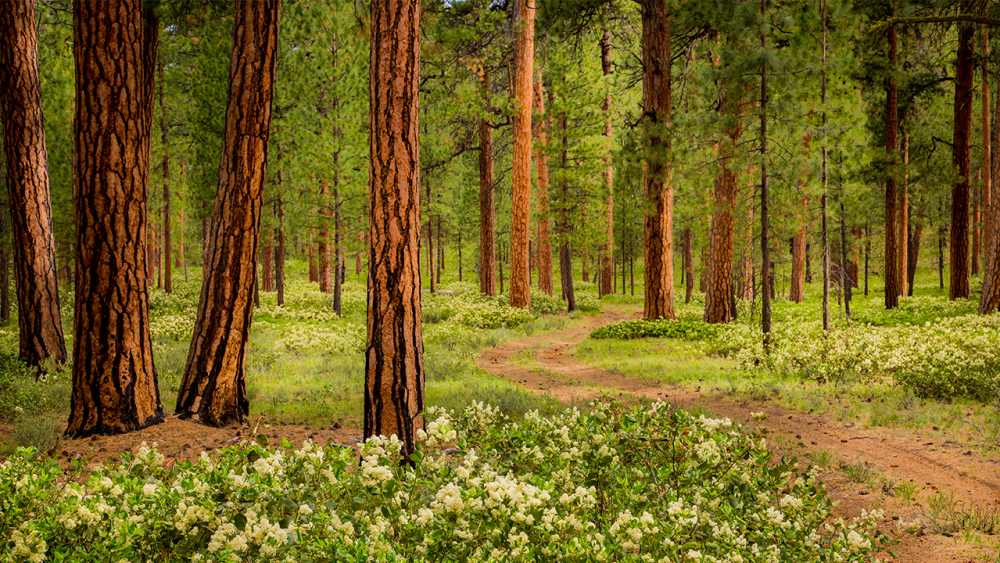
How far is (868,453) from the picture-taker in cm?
557

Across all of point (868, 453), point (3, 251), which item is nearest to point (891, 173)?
point (868, 453)

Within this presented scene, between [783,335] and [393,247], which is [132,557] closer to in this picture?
[393,247]

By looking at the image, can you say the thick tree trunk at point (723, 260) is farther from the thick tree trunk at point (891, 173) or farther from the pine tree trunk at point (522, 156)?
the thick tree trunk at point (891, 173)

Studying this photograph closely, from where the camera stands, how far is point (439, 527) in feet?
7.47

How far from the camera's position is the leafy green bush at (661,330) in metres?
12.5

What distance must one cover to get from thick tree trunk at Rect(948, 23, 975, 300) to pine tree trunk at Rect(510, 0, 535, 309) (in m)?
11.8

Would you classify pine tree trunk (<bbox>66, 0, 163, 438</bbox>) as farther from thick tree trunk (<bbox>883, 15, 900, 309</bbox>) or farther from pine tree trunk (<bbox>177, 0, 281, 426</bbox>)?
thick tree trunk (<bbox>883, 15, 900, 309</bbox>)

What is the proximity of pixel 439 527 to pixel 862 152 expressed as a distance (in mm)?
17048

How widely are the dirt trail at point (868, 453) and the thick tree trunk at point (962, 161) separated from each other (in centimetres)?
1333

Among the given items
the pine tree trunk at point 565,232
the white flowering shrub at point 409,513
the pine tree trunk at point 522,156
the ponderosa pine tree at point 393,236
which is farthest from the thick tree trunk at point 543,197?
the white flowering shrub at point 409,513

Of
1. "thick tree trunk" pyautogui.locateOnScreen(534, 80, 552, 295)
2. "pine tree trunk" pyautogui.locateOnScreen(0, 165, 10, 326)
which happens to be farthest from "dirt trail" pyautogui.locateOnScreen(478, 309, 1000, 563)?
"pine tree trunk" pyautogui.locateOnScreen(0, 165, 10, 326)

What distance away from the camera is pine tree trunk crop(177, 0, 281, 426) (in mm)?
5688

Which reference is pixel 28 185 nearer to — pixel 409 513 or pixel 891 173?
pixel 409 513

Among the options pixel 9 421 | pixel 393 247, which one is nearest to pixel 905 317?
pixel 393 247
